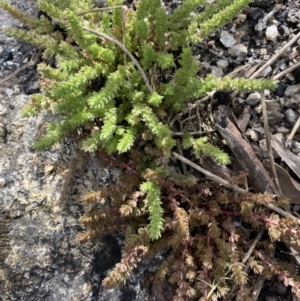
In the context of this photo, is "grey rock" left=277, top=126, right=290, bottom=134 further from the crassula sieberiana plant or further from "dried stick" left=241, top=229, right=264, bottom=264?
"dried stick" left=241, top=229, right=264, bottom=264

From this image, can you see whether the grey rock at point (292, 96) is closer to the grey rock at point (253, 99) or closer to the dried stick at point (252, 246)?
the grey rock at point (253, 99)

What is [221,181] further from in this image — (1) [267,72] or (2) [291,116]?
(1) [267,72]

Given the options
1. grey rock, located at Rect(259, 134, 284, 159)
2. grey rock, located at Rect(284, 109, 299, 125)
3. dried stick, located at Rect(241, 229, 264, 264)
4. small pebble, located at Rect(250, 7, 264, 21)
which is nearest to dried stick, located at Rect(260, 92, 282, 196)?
grey rock, located at Rect(259, 134, 284, 159)

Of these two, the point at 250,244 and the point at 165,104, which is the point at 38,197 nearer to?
the point at 165,104

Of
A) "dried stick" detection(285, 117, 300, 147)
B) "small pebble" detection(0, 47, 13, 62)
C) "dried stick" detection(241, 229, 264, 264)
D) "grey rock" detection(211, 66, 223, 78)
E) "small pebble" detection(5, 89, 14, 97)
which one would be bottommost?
"dried stick" detection(241, 229, 264, 264)

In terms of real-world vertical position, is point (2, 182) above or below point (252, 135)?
above

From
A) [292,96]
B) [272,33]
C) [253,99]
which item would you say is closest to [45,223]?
[253,99]

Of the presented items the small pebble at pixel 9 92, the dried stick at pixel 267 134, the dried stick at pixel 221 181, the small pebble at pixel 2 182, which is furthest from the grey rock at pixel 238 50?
the small pebble at pixel 2 182
